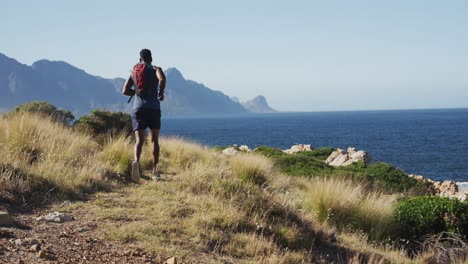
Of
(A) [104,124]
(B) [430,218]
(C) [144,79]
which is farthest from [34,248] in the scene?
(A) [104,124]

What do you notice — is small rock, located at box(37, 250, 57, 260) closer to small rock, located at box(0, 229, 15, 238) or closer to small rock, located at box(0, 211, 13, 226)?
small rock, located at box(0, 229, 15, 238)

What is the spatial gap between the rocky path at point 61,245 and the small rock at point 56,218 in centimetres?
6

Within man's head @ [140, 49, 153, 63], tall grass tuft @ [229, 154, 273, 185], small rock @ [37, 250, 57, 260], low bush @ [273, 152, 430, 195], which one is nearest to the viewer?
small rock @ [37, 250, 57, 260]

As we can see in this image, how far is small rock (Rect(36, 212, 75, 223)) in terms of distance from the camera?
6.23 m

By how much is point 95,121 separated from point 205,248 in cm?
1043

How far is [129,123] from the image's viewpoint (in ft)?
53.3

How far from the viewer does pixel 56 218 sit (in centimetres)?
625

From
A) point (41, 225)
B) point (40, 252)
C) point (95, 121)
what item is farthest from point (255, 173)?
point (95, 121)

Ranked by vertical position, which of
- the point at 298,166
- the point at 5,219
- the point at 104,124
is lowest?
the point at 298,166

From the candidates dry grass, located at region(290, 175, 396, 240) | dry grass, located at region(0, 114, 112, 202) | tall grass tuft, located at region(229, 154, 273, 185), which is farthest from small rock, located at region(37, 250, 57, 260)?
tall grass tuft, located at region(229, 154, 273, 185)

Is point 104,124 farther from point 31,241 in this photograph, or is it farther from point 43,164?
point 31,241

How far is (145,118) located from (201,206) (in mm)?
2188

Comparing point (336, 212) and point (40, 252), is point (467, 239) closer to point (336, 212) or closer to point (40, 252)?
point (336, 212)

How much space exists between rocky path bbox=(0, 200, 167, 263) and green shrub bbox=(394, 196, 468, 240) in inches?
240
